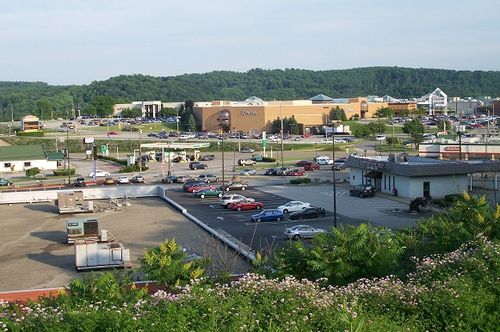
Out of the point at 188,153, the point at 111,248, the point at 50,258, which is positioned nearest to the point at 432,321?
the point at 111,248

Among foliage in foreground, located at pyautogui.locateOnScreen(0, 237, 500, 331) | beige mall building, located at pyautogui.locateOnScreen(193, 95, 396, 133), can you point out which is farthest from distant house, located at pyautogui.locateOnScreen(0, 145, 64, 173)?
foliage in foreground, located at pyautogui.locateOnScreen(0, 237, 500, 331)

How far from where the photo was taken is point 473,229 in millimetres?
15484

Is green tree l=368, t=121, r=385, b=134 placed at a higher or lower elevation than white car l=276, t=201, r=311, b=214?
higher

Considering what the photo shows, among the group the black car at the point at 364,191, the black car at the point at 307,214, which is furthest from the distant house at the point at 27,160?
the black car at the point at 307,214

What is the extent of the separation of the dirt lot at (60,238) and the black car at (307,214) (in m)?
4.31

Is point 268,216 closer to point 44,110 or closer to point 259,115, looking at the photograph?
point 259,115

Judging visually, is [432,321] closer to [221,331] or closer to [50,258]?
[221,331]

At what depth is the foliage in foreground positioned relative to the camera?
29.7ft

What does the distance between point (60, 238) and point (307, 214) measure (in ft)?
32.9

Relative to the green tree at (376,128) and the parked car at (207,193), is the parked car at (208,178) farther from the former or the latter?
the green tree at (376,128)

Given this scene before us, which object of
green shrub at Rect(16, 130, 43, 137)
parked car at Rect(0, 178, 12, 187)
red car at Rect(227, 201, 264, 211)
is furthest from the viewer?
green shrub at Rect(16, 130, 43, 137)

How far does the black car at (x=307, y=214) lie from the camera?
2975 centimetres

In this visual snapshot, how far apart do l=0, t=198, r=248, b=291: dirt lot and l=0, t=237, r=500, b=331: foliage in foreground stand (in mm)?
6092

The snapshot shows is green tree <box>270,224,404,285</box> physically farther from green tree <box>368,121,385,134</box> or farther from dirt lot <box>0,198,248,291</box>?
green tree <box>368,121,385,134</box>
